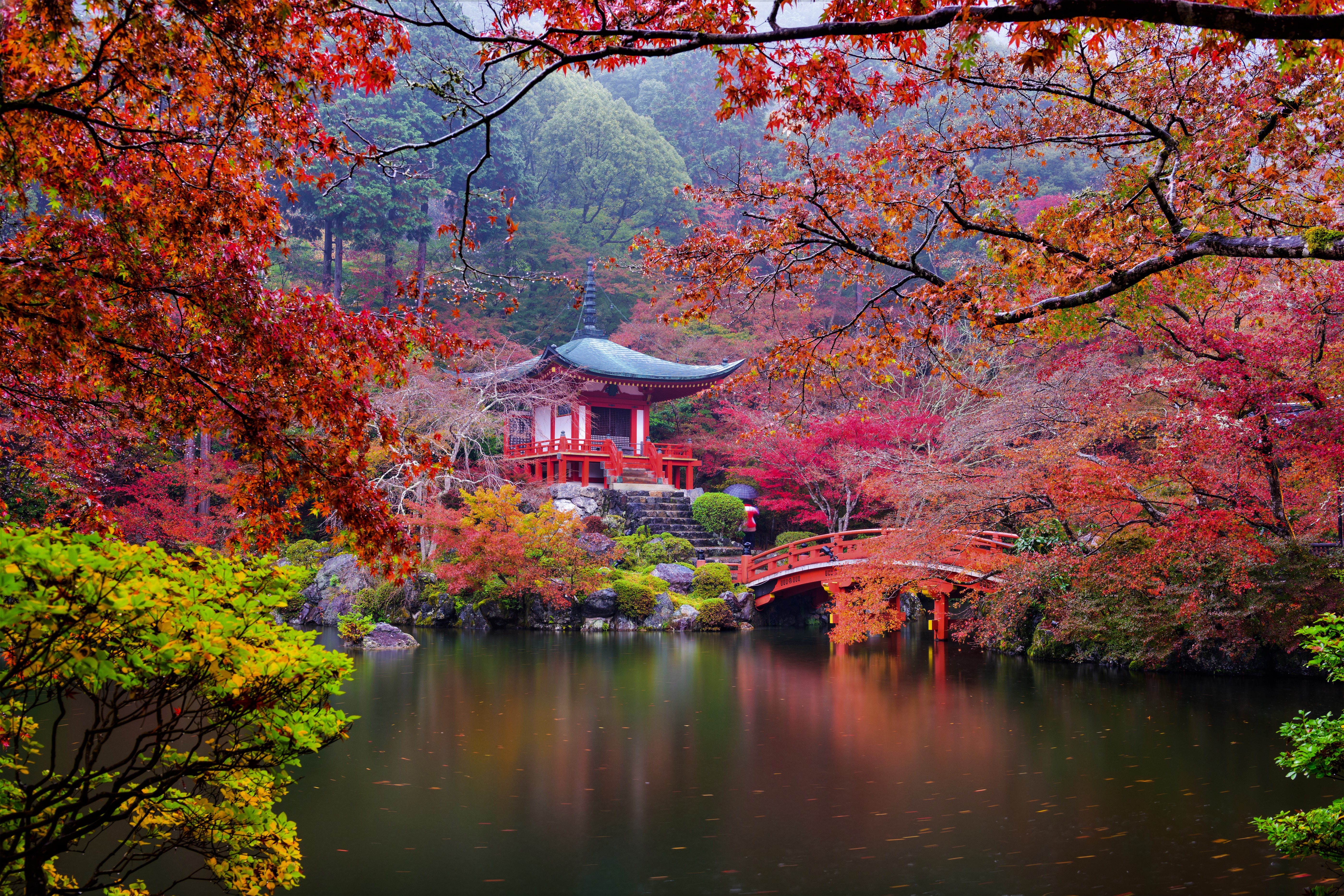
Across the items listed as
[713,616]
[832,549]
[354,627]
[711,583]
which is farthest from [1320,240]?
[711,583]

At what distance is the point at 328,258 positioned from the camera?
2434 cm

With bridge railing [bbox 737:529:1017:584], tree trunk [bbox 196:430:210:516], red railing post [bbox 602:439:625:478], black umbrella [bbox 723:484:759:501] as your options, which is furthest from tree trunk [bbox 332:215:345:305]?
bridge railing [bbox 737:529:1017:584]

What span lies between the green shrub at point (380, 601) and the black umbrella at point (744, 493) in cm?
766

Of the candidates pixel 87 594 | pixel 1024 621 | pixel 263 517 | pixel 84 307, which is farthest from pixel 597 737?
pixel 1024 621

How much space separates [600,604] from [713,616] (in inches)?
78.6

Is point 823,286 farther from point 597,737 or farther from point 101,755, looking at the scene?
point 101,755

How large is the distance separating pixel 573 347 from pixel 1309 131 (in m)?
18.0

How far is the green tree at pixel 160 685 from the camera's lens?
2.30 metres

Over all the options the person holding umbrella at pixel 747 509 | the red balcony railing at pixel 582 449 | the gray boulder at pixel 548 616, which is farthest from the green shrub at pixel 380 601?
the person holding umbrella at pixel 747 509

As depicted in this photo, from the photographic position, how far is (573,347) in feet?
72.9

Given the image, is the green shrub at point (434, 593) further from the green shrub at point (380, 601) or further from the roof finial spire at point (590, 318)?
the roof finial spire at point (590, 318)

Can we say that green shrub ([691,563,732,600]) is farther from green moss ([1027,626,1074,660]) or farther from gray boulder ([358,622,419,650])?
green moss ([1027,626,1074,660])

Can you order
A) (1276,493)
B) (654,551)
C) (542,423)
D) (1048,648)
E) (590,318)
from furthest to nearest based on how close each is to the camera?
(590,318)
(542,423)
(654,551)
(1048,648)
(1276,493)

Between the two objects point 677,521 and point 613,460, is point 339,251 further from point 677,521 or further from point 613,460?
point 677,521
